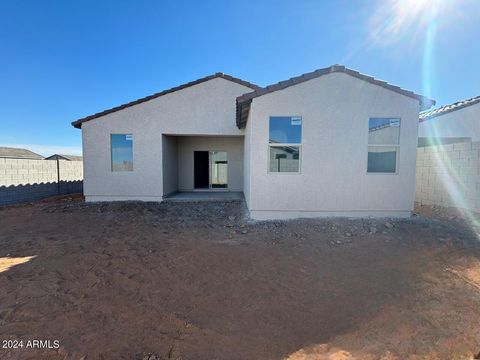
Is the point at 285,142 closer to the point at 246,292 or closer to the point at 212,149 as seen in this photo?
the point at 246,292

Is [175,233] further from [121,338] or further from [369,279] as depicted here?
[369,279]

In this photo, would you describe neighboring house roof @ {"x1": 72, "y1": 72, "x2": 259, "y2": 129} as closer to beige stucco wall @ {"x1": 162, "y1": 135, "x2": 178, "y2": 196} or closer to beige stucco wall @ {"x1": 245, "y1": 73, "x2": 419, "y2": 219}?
beige stucco wall @ {"x1": 162, "y1": 135, "x2": 178, "y2": 196}

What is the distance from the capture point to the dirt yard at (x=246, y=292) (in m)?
2.58

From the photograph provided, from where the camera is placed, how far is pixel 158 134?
10.5 m

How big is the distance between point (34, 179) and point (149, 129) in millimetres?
7394

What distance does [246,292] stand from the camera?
3.64m

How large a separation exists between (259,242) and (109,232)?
4186mm

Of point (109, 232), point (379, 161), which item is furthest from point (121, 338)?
point (379, 161)

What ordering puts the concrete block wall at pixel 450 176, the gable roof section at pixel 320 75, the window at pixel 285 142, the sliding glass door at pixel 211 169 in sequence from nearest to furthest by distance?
the gable roof section at pixel 320 75, the window at pixel 285 142, the concrete block wall at pixel 450 176, the sliding glass door at pixel 211 169

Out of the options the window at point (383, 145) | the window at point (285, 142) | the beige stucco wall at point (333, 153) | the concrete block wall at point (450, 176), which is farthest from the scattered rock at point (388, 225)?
the concrete block wall at point (450, 176)

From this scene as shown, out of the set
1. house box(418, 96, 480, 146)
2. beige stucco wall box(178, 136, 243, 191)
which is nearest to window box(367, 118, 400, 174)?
house box(418, 96, 480, 146)

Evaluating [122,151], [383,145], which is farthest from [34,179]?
[383,145]

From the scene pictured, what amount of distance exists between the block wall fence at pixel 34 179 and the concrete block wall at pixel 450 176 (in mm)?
18509

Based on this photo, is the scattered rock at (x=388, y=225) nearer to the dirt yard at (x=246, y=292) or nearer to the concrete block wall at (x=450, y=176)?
the dirt yard at (x=246, y=292)
